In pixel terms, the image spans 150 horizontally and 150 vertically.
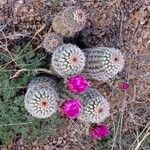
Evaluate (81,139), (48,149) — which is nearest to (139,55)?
(81,139)

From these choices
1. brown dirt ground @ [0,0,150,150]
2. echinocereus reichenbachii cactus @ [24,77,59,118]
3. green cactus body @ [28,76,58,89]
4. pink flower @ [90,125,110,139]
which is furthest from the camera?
brown dirt ground @ [0,0,150,150]

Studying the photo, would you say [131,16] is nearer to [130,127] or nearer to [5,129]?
[130,127]

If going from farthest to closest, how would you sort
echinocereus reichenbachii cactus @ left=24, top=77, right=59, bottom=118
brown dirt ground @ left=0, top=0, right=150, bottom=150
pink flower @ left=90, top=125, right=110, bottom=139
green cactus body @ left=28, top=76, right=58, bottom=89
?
brown dirt ground @ left=0, top=0, right=150, bottom=150 → pink flower @ left=90, top=125, right=110, bottom=139 → green cactus body @ left=28, top=76, right=58, bottom=89 → echinocereus reichenbachii cactus @ left=24, top=77, right=59, bottom=118

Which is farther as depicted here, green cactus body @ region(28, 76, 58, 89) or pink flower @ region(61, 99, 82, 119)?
green cactus body @ region(28, 76, 58, 89)

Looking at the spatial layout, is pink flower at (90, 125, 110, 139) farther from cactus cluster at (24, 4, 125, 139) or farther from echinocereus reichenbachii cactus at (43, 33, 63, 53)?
echinocereus reichenbachii cactus at (43, 33, 63, 53)

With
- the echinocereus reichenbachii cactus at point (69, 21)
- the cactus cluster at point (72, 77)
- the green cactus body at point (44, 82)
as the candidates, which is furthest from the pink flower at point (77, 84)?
the echinocereus reichenbachii cactus at point (69, 21)

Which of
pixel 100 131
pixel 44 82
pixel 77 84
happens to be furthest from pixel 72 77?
pixel 100 131

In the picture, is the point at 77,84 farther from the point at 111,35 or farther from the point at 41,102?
the point at 111,35

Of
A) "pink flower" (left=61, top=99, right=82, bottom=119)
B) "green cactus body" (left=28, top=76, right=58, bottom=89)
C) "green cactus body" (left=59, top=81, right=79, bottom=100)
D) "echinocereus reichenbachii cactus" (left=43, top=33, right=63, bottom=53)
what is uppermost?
"echinocereus reichenbachii cactus" (left=43, top=33, right=63, bottom=53)

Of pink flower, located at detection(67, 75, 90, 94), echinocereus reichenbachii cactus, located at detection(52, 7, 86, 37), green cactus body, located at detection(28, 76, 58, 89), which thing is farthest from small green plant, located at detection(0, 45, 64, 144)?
pink flower, located at detection(67, 75, 90, 94)
